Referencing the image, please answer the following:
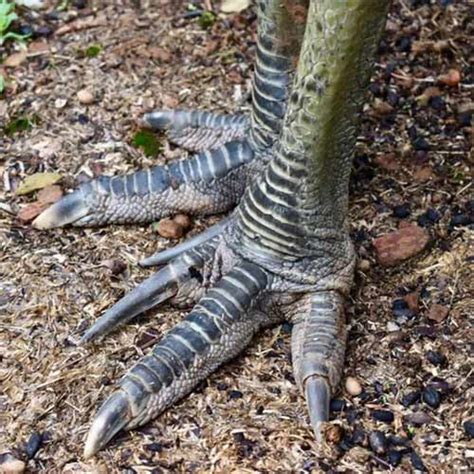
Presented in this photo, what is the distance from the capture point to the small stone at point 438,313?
424 cm

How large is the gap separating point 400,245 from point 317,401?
0.97 m

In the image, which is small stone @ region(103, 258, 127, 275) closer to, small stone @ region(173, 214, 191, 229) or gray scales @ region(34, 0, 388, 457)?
gray scales @ region(34, 0, 388, 457)

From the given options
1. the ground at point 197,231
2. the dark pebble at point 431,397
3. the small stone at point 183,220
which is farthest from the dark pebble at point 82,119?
the dark pebble at point 431,397

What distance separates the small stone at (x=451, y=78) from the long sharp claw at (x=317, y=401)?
2.16 m

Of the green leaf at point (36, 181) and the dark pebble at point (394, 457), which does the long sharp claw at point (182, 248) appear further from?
the dark pebble at point (394, 457)

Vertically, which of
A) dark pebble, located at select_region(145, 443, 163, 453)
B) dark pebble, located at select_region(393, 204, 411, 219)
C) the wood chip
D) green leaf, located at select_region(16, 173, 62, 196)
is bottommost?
dark pebble, located at select_region(145, 443, 163, 453)

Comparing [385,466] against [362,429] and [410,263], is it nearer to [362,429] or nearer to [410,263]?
[362,429]

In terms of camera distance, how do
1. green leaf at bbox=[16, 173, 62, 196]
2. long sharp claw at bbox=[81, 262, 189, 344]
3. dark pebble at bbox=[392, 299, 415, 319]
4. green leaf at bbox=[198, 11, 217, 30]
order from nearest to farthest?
long sharp claw at bbox=[81, 262, 189, 344] < dark pebble at bbox=[392, 299, 415, 319] < green leaf at bbox=[16, 173, 62, 196] < green leaf at bbox=[198, 11, 217, 30]

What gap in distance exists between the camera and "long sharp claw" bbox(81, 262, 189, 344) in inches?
163

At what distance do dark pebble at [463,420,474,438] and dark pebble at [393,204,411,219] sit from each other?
115cm

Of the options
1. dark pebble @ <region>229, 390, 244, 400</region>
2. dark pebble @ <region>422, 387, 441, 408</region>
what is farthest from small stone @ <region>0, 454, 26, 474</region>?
dark pebble @ <region>422, 387, 441, 408</region>

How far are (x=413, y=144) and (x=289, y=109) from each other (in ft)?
4.29

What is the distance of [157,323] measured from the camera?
4.27 metres

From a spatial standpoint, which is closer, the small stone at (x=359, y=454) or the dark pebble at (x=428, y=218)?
the small stone at (x=359, y=454)
